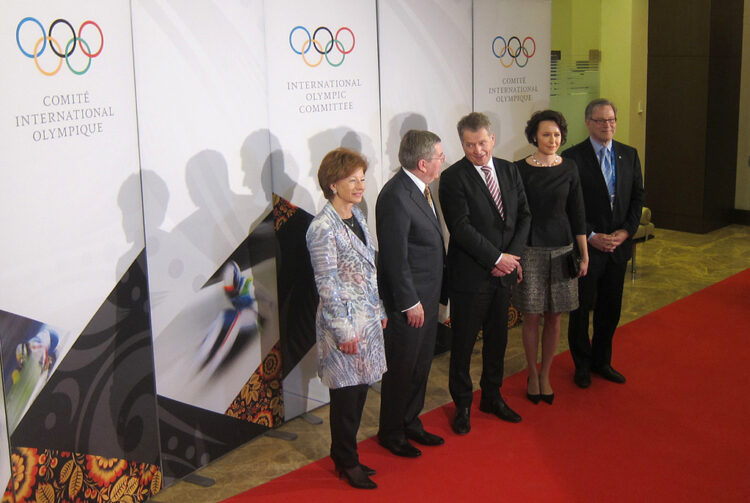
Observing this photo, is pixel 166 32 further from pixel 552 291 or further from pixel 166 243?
pixel 552 291

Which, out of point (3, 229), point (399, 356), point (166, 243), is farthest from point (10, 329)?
point (399, 356)

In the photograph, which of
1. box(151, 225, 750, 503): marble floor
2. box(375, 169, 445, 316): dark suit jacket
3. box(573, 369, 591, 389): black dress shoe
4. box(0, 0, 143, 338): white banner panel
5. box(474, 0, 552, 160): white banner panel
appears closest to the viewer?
box(0, 0, 143, 338): white banner panel

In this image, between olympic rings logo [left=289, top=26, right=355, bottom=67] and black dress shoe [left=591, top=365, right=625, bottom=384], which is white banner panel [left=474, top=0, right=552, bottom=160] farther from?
black dress shoe [left=591, top=365, right=625, bottom=384]

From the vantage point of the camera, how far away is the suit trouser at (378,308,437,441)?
13.3 ft

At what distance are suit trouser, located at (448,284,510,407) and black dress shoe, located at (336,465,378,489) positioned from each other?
2.65ft

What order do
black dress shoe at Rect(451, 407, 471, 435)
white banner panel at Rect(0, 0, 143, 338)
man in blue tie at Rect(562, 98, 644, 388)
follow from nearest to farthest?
white banner panel at Rect(0, 0, 143, 338), black dress shoe at Rect(451, 407, 471, 435), man in blue tie at Rect(562, 98, 644, 388)

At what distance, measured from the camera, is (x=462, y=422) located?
14.6ft

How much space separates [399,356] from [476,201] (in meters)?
0.91

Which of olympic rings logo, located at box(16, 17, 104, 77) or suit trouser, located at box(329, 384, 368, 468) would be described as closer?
olympic rings logo, located at box(16, 17, 104, 77)

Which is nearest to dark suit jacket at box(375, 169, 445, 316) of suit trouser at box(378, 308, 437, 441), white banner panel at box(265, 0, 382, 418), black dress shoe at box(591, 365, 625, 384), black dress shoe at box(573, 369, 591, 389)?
suit trouser at box(378, 308, 437, 441)

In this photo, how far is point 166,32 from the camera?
373 cm

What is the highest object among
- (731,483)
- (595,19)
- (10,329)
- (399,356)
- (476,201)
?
(595,19)

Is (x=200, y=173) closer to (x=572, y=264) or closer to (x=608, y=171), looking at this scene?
(x=572, y=264)

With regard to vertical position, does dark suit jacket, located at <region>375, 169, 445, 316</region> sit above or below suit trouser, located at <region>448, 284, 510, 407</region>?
above
